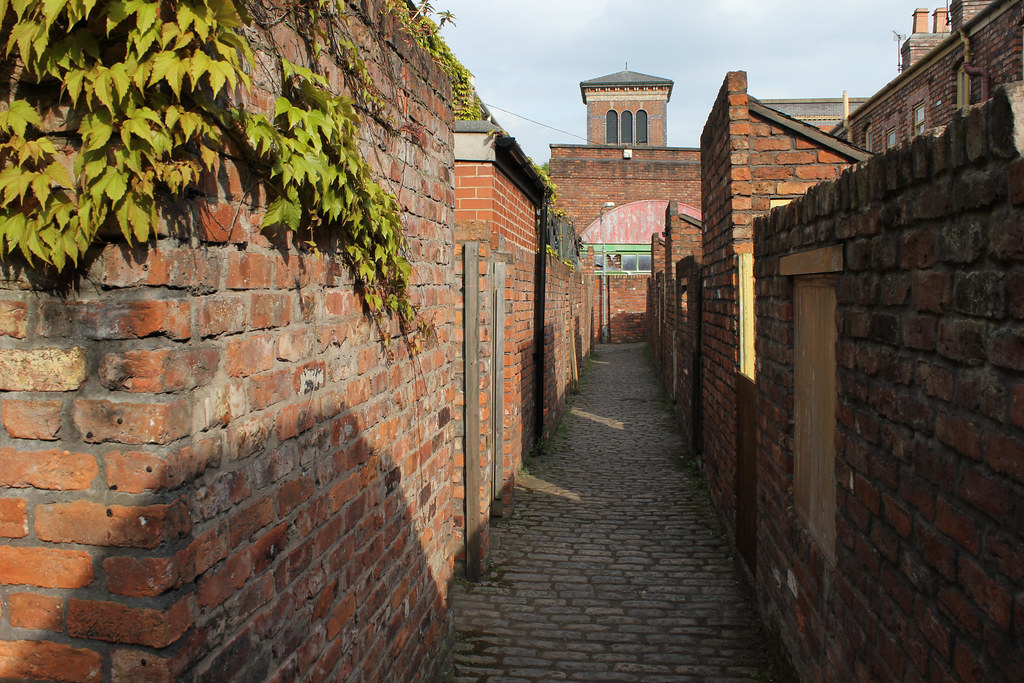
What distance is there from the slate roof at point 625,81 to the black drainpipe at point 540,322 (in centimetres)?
4205

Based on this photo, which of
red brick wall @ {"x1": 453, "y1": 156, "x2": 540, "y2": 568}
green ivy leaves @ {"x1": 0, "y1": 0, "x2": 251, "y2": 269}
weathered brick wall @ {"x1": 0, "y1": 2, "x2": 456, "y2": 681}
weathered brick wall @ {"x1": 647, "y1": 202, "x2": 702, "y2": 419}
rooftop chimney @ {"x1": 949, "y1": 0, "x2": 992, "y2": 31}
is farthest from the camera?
rooftop chimney @ {"x1": 949, "y1": 0, "x2": 992, "y2": 31}

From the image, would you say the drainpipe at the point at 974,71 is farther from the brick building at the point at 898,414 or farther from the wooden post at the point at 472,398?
the wooden post at the point at 472,398

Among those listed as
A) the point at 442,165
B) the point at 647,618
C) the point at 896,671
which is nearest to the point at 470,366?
the point at 442,165

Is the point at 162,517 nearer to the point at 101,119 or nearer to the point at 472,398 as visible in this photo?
the point at 101,119

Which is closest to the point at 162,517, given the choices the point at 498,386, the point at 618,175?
the point at 498,386

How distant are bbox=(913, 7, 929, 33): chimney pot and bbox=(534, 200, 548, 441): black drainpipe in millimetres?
24908

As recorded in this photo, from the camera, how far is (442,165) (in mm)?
3746

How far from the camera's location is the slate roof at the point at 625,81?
47.5m

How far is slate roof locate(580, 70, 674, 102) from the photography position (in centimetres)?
4750

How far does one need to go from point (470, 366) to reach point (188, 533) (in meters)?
3.53

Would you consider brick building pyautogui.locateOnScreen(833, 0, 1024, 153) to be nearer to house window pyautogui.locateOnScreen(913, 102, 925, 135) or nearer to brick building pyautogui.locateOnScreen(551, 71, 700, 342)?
house window pyautogui.locateOnScreen(913, 102, 925, 135)

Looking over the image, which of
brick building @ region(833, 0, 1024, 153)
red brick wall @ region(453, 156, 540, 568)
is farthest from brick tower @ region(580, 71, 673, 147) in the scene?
red brick wall @ region(453, 156, 540, 568)

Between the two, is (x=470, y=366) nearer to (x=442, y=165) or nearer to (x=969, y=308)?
(x=442, y=165)

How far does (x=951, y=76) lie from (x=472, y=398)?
17.3 metres
